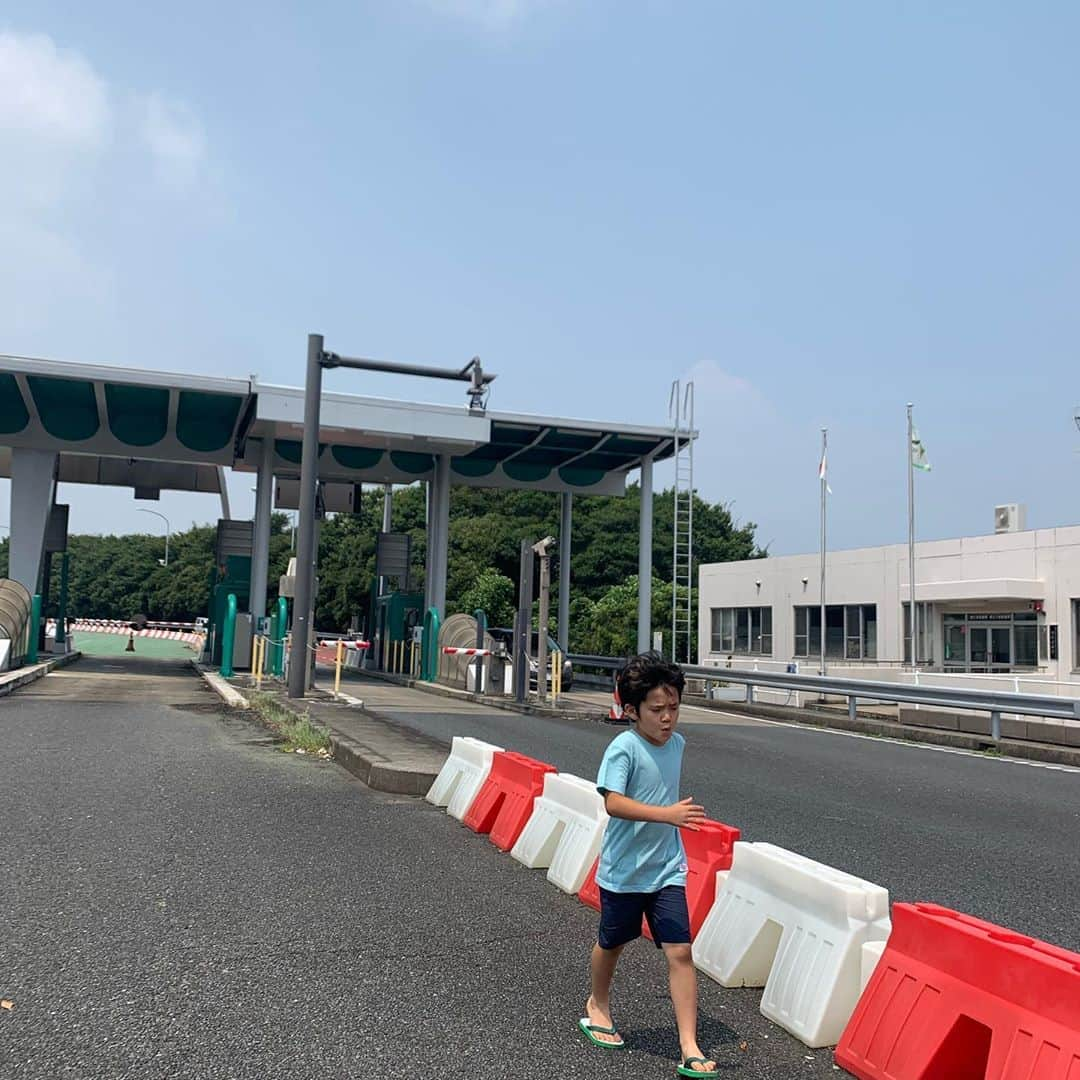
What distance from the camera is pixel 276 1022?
4.09m

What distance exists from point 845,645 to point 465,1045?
33216mm

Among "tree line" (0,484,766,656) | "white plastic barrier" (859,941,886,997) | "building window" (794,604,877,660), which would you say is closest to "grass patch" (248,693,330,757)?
"white plastic barrier" (859,941,886,997)

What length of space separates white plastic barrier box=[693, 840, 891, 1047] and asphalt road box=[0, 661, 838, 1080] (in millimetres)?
120

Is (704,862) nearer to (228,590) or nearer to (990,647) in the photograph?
(228,590)

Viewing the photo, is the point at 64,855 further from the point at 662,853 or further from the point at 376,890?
the point at 662,853

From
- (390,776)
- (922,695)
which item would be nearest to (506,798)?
(390,776)

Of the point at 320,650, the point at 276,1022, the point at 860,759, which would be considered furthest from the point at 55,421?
the point at 276,1022

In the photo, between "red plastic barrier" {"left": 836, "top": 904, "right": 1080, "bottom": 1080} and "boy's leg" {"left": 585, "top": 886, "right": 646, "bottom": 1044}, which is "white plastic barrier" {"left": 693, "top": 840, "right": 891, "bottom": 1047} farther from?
"boy's leg" {"left": 585, "top": 886, "right": 646, "bottom": 1044}

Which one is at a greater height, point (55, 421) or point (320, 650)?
point (55, 421)

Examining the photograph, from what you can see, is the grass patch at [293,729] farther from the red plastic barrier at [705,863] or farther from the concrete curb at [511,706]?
the red plastic barrier at [705,863]

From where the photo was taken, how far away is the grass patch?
12.0 metres

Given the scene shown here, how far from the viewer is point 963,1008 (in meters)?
3.46

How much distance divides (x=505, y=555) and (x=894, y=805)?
53.8 meters

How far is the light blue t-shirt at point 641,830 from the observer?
3920 mm
